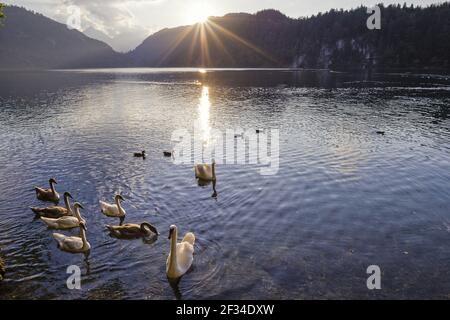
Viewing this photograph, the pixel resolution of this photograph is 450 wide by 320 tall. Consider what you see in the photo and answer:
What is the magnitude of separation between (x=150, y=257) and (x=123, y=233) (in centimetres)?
266

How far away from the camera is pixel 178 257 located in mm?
16516

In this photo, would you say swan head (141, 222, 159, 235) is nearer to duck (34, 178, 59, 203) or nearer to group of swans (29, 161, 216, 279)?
group of swans (29, 161, 216, 279)

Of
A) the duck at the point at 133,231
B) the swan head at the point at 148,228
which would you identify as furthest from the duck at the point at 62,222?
the swan head at the point at 148,228

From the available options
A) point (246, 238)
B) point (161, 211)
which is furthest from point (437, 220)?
point (161, 211)

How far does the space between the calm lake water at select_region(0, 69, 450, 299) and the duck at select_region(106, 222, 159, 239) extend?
47 cm

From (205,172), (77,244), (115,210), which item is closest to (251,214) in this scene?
(205,172)

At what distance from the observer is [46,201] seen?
2458cm

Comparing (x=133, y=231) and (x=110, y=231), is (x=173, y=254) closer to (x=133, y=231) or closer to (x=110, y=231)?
(x=133, y=231)

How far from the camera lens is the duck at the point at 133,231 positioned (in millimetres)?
19391

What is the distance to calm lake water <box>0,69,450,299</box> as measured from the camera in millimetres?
15516

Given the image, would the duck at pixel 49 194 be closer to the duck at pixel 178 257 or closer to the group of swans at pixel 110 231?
the group of swans at pixel 110 231

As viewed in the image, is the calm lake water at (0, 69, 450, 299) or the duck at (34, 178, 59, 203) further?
the duck at (34, 178, 59, 203)

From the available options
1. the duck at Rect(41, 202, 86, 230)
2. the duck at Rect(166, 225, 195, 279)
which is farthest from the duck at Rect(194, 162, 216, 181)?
the duck at Rect(166, 225, 195, 279)

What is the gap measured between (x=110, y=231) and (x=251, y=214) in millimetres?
8498
